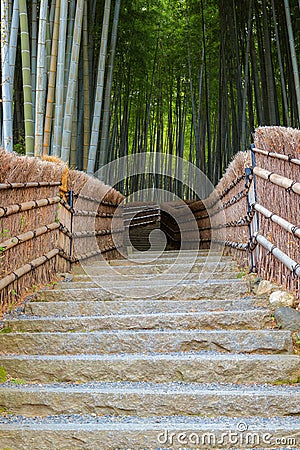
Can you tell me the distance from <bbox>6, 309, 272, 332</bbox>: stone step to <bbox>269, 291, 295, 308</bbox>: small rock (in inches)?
3.5

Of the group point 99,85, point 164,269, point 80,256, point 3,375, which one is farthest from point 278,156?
point 99,85

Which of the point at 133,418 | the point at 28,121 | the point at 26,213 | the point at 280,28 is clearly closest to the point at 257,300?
the point at 133,418

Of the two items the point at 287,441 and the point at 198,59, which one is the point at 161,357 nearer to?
the point at 287,441

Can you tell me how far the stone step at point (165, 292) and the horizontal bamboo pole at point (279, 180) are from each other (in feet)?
2.13

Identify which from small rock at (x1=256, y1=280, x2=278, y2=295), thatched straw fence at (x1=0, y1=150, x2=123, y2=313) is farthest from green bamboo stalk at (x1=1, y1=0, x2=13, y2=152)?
small rock at (x1=256, y1=280, x2=278, y2=295)

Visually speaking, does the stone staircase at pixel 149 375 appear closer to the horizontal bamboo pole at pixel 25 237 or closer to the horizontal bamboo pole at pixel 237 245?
the horizontal bamboo pole at pixel 25 237

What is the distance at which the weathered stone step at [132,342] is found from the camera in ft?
8.18

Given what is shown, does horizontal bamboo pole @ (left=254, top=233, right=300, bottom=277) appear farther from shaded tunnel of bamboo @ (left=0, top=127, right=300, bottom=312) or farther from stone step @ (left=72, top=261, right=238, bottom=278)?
stone step @ (left=72, top=261, right=238, bottom=278)

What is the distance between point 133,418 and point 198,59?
850cm

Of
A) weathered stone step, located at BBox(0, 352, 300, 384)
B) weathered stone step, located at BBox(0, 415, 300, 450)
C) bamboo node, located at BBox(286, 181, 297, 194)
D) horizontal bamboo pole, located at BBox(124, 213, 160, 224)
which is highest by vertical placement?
bamboo node, located at BBox(286, 181, 297, 194)

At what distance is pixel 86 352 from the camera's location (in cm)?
256

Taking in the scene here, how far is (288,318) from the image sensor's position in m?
2.58

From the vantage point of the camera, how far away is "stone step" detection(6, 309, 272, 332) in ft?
8.84

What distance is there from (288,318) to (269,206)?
0.87 meters
